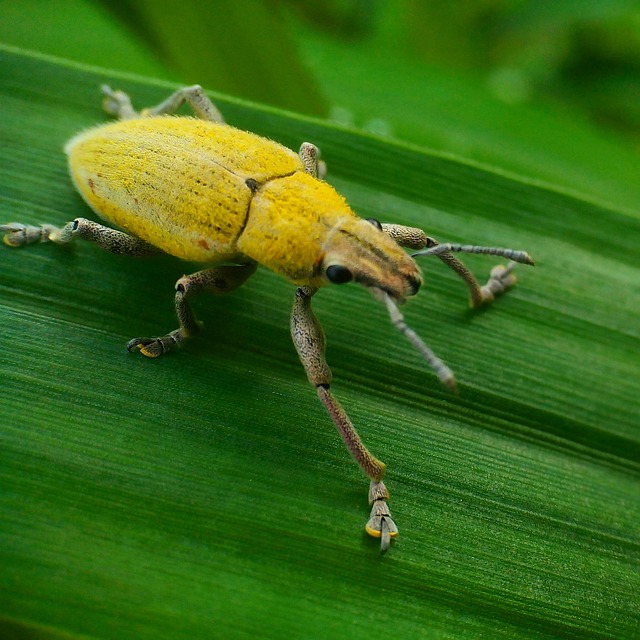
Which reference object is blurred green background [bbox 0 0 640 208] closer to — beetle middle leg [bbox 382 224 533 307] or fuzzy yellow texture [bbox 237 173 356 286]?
beetle middle leg [bbox 382 224 533 307]

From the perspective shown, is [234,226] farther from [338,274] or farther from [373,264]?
[373,264]

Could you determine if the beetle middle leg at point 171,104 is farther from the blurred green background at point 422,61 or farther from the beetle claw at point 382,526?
the beetle claw at point 382,526

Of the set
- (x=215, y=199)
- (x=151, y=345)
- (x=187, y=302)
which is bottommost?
(x=151, y=345)

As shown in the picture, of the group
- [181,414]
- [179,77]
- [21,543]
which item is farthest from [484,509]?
[179,77]

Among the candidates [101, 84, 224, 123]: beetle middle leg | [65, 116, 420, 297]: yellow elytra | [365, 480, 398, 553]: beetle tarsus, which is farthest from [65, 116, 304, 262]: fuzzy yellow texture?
[365, 480, 398, 553]: beetle tarsus

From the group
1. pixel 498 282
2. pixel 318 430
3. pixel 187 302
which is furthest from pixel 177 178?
pixel 498 282

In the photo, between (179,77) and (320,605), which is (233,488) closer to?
(320,605)
